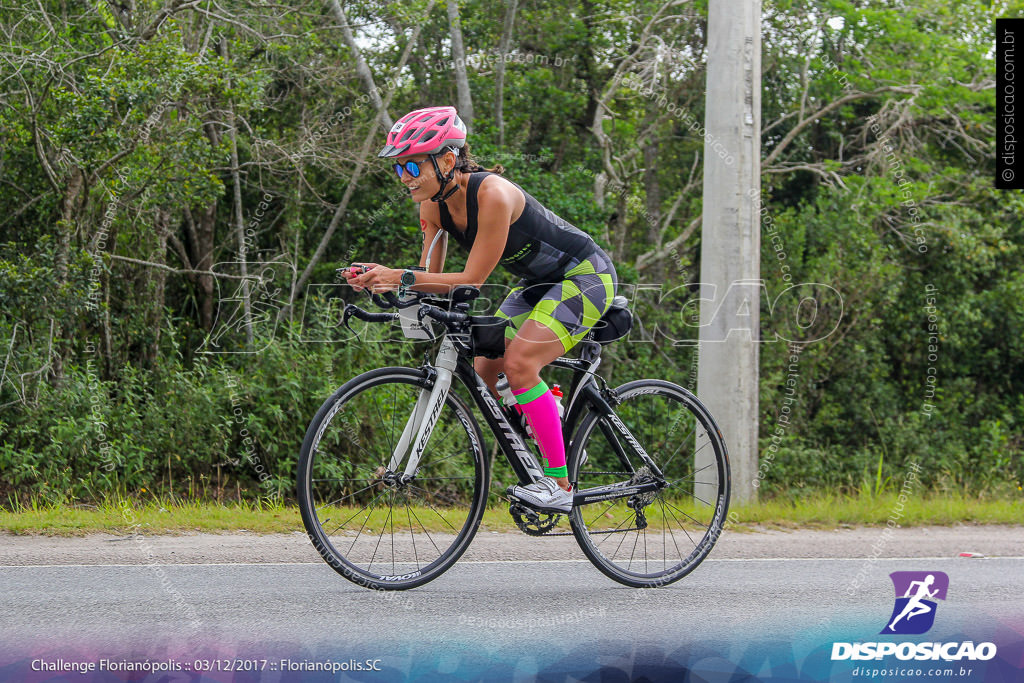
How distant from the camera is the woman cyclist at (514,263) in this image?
13.4 ft

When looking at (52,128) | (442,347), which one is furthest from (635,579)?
(52,128)

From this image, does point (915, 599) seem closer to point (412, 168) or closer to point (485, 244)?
point (485, 244)

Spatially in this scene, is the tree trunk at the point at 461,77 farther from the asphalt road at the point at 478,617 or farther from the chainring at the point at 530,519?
the chainring at the point at 530,519

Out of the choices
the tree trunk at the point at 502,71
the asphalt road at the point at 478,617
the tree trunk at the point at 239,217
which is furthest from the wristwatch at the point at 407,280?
the tree trunk at the point at 502,71

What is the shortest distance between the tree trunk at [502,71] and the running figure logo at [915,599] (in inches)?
390

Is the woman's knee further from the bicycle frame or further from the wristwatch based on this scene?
the wristwatch

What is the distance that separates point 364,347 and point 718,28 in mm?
5215

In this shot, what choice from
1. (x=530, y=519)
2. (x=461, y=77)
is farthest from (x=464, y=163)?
(x=461, y=77)

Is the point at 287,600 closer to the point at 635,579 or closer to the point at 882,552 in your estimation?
the point at 635,579

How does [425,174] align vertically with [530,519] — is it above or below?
above

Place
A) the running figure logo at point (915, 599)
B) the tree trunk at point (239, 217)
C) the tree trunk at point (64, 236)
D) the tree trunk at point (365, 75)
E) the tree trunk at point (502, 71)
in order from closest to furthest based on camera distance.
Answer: the running figure logo at point (915, 599), the tree trunk at point (64, 236), the tree trunk at point (239, 217), the tree trunk at point (365, 75), the tree trunk at point (502, 71)

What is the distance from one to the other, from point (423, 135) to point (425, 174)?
16 cm

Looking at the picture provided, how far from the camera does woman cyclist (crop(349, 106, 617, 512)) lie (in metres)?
4.10

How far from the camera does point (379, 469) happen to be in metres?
4.34
